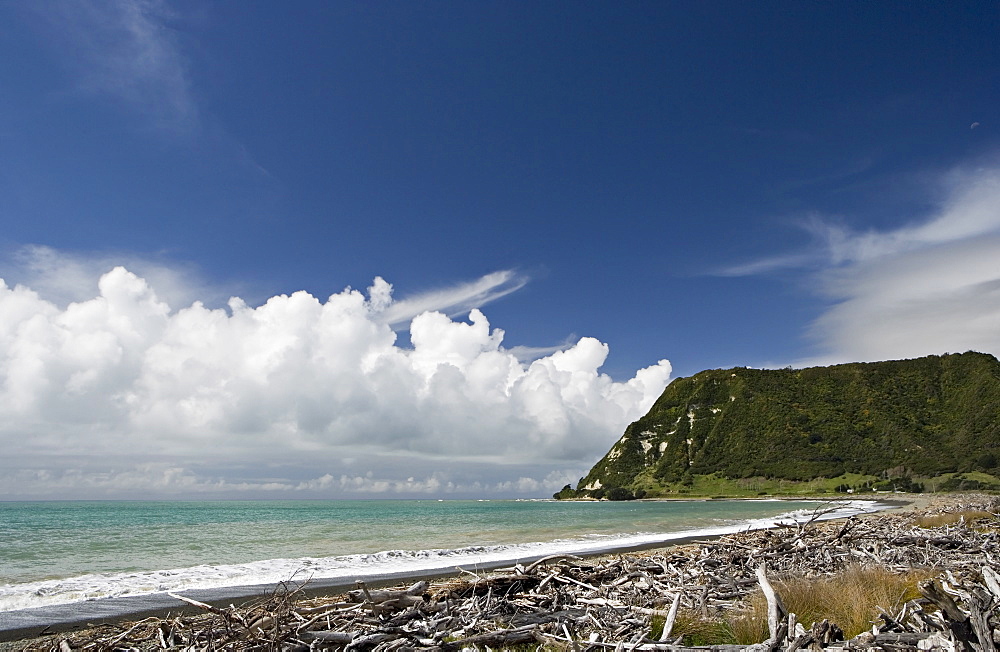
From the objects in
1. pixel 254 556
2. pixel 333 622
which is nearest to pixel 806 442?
pixel 254 556

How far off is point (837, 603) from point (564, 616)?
3.33 meters

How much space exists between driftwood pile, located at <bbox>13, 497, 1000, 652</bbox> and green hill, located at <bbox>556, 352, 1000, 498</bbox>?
440ft

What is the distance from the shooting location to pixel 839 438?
163 m

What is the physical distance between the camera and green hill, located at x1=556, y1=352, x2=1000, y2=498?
138 m

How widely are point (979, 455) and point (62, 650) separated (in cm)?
16729

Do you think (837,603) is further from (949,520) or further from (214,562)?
(214,562)

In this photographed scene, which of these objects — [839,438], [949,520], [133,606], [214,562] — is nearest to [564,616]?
[133,606]

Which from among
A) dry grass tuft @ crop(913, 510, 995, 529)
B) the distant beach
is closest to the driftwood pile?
the distant beach

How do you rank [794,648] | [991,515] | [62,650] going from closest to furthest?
[794,648] → [62,650] → [991,515]

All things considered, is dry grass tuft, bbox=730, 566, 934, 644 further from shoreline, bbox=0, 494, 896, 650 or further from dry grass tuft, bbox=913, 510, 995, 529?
dry grass tuft, bbox=913, 510, 995, 529

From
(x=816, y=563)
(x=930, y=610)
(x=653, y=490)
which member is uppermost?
(x=930, y=610)

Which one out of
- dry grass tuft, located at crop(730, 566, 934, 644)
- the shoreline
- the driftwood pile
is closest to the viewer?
the driftwood pile

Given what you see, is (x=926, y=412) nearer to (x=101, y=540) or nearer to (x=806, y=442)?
(x=806, y=442)

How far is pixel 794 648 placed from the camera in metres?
4.79
